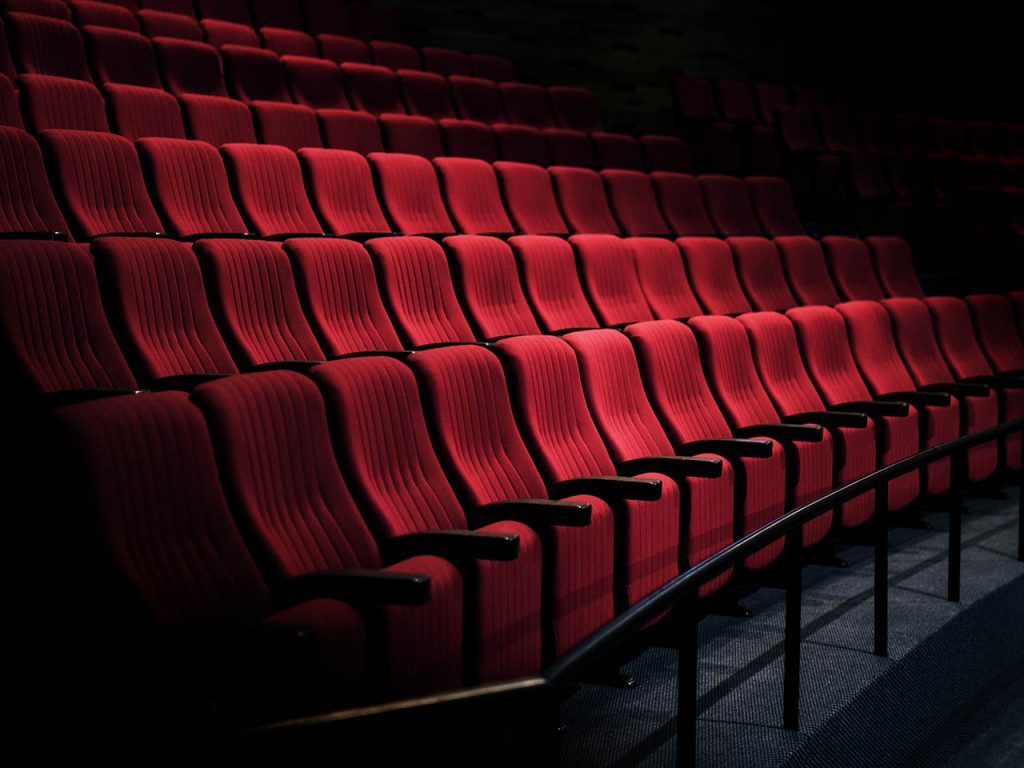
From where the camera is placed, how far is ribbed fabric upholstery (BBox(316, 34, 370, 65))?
102 cm

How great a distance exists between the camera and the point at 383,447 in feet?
1.27

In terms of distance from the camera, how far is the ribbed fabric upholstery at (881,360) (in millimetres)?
655

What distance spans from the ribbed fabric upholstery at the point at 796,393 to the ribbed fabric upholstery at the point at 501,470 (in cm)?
21

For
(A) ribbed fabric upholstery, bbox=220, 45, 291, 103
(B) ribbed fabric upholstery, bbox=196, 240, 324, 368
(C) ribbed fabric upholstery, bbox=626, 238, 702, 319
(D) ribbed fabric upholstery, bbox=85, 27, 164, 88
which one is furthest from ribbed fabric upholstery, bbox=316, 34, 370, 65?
(B) ribbed fabric upholstery, bbox=196, 240, 324, 368

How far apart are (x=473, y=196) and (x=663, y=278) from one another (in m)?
0.16

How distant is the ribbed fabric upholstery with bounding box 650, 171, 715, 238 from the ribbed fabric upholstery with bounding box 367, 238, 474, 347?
1.18ft

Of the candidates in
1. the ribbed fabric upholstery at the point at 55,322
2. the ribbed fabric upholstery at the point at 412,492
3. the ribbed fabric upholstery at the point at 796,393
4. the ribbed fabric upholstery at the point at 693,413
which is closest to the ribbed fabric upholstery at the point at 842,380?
the ribbed fabric upholstery at the point at 796,393

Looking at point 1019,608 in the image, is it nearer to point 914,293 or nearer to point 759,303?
point 759,303

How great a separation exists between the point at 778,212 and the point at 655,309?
360 mm

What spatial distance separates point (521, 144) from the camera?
0.93 m

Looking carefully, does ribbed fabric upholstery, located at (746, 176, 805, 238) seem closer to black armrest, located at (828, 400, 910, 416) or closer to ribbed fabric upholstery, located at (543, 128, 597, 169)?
ribbed fabric upholstery, located at (543, 128, 597, 169)

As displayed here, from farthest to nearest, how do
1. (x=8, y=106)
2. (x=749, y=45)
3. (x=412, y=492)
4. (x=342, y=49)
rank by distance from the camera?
1. (x=749, y=45)
2. (x=342, y=49)
3. (x=8, y=106)
4. (x=412, y=492)

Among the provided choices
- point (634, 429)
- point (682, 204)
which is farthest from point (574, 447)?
point (682, 204)

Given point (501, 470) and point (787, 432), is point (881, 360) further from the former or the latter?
point (501, 470)
